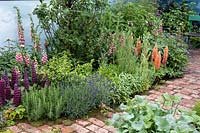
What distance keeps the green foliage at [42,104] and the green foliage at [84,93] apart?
0.12m

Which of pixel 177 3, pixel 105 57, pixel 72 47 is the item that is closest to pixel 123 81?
pixel 105 57

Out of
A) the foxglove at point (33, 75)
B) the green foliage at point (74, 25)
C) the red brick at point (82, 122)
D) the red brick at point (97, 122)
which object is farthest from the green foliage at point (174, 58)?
the foxglove at point (33, 75)

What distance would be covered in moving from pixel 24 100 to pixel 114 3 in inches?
136

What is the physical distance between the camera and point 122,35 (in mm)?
5375

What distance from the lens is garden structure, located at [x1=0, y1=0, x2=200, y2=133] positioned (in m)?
3.88

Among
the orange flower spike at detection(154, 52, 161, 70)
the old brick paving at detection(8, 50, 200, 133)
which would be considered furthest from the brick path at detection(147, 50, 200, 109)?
the orange flower spike at detection(154, 52, 161, 70)

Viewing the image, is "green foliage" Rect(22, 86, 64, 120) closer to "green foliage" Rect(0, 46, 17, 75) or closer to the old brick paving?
the old brick paving

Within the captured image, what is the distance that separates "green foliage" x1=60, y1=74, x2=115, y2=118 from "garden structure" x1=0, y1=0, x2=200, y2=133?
1cm

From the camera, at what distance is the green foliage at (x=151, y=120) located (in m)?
2.43

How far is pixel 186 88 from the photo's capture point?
5.34 m

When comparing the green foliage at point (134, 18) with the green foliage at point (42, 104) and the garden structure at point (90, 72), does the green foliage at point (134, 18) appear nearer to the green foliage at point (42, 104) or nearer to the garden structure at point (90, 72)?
the garden structure at point (90, 72)

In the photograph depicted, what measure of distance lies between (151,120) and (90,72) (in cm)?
243

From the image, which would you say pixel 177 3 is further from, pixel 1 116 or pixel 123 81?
pixel 1 116

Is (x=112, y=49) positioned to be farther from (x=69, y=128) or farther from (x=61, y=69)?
(x=69, y=128)
